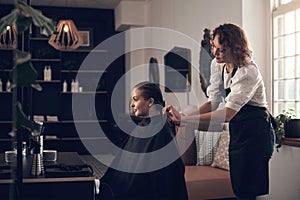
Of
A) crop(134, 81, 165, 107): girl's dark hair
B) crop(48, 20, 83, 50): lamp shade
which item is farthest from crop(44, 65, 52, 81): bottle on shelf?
crop(134, 81, 165, 107): girl's dark hair

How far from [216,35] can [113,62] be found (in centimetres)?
666

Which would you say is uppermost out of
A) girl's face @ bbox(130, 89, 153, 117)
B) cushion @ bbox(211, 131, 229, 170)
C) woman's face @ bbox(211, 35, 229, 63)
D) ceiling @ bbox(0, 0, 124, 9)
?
ceiling @ bbox(0, 0, 124, 9)

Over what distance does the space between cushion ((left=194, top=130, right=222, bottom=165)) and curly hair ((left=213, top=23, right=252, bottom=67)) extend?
2080 millimetres

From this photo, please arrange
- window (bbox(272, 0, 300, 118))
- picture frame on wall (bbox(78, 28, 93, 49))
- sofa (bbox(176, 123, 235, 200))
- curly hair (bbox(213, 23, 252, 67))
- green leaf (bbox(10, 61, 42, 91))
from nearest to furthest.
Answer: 1. green leaf (bbox(10, 61, 42, 91))
2. curly hair (bbox(213, 23, 252, 67))
3. sofa (bbox(176, 123, 235, 200))
4. window (bbox(272, 0, 300, 118))
5. picture frame on wall (bbox(78, 28, 93, 49))

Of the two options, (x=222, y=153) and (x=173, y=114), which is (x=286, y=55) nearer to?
(x=222, y=153)

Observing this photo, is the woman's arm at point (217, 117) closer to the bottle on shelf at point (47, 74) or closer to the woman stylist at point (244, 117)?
the woman stylist at point (244, 117)

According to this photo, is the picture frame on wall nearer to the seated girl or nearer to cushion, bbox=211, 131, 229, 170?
cushion, bbox=211, 131, 229, 170

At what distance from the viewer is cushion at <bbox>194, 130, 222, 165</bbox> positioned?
→ 4742 millimetres

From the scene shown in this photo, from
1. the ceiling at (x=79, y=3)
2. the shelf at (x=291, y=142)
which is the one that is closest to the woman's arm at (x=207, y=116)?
the shelf at (x=291, y=142)

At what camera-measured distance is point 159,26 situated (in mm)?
7508

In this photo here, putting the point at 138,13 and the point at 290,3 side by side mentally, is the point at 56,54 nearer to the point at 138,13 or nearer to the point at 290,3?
the point at 138,13

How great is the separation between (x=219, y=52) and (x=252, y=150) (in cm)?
58

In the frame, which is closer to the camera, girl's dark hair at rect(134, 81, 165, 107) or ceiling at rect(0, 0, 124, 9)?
girl's dark hair at rect(134, 81, 165, 107)

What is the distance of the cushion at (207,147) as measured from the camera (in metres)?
4.74
